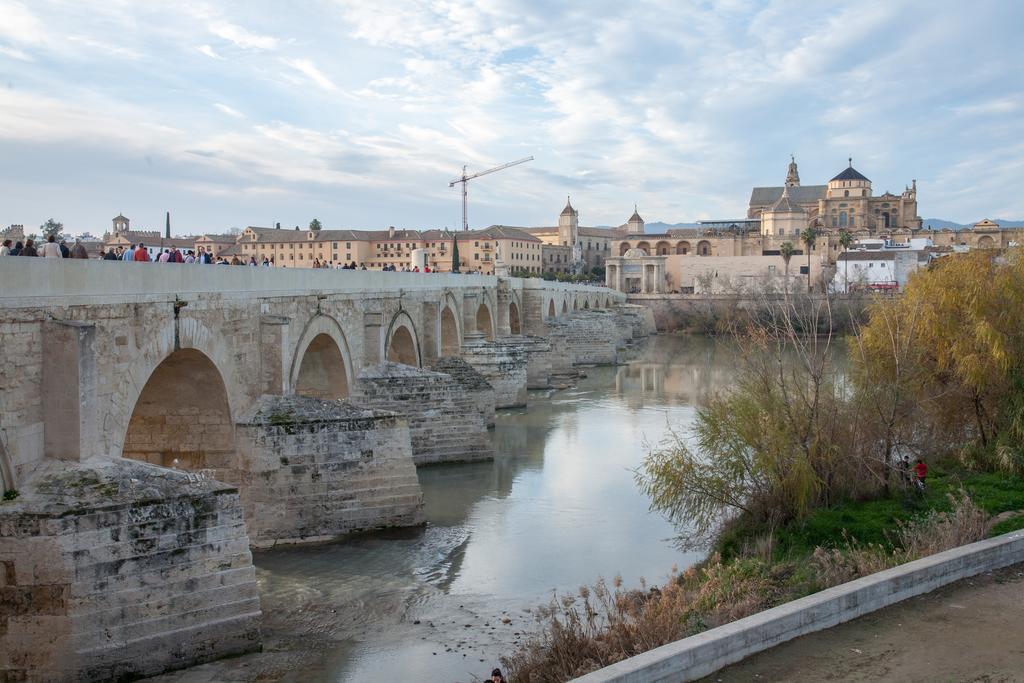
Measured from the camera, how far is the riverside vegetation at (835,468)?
797 centimetres

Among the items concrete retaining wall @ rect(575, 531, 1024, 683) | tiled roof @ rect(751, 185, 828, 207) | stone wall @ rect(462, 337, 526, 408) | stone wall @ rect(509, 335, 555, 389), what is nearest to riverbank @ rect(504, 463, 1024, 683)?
concrete retaining wall @ rect(575, 531, 1024, 683)

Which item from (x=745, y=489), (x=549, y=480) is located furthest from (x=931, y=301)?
(x=549, y=480)

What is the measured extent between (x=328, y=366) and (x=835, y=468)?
8.64 m

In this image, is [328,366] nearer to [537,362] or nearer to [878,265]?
[537,362]

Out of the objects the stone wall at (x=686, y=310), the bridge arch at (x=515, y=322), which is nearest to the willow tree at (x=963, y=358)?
the bridge arch at (x=515, y=322)

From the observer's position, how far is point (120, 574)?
7051 millimetres

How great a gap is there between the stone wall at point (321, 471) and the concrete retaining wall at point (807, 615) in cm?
642

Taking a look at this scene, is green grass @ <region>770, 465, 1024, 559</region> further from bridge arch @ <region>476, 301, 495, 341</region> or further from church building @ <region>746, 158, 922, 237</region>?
church building @ <region>746, 158, 922, 237</region>

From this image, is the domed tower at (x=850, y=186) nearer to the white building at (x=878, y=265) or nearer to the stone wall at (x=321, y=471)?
the white building at (x=878, y=265)

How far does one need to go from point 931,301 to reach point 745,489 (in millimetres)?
4566

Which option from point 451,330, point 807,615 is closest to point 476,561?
point 807,615

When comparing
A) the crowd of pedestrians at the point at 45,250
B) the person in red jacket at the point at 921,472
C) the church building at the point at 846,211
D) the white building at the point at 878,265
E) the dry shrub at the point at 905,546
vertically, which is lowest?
the dry shrub at the point at 905,546

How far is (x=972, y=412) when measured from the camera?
12.9m

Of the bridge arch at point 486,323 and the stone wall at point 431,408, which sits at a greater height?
the bridge arch at point 486,323
